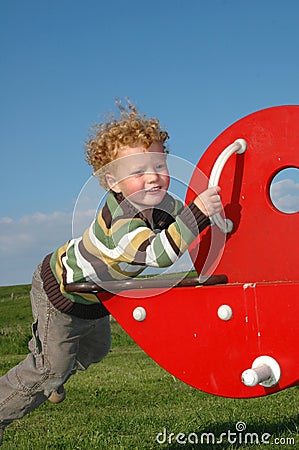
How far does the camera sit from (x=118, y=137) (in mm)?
3693

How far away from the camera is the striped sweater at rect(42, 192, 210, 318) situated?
3.13 m

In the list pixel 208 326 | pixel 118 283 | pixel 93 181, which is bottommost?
pixel 208 326

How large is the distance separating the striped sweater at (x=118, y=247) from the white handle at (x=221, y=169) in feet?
0.62

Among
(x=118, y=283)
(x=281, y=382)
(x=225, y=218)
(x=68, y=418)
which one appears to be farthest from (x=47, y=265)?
(x=68, y=418)

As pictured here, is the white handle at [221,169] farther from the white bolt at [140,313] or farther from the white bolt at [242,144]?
the white bolt at [140,313]

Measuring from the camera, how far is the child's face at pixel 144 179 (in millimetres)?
3371

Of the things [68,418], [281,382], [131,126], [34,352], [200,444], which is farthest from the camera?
[68,418]

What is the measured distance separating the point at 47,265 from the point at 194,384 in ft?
3.77

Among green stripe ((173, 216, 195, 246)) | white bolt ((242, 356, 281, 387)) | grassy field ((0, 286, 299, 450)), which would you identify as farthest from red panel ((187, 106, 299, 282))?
grassy field ((0, 286, 299, 450))

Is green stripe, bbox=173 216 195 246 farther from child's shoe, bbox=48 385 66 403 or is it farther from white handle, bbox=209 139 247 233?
child's shoe, bbox=48 385 66 403

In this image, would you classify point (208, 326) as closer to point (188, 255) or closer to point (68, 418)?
point (188, 255)

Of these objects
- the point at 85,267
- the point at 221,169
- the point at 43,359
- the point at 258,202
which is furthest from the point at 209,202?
the point at 43,359

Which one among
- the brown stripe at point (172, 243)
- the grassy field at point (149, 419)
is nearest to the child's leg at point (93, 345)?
the grassy field at point (149, 419)

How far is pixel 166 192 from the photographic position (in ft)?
11.3
